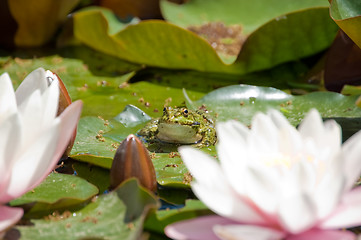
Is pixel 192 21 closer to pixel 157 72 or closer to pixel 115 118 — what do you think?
pixel 157 72

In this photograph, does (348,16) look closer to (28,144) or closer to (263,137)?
(263,137)

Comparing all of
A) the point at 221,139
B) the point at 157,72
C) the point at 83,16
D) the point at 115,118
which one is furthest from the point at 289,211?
the point at 83,16

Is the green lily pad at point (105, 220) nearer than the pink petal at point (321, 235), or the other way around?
the pink petal at point (321, 235)

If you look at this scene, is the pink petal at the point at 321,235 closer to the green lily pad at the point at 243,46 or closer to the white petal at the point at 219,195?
the white petal at the point at 219,195

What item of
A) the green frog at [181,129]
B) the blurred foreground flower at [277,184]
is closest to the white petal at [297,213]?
the blurred foreground flower at [277,184]

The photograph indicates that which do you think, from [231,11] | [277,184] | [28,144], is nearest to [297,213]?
[277,184]

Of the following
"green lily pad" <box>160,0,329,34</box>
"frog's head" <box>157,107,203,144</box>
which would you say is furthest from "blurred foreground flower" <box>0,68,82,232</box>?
"green lily pad" <box>160,0,329,34</box>

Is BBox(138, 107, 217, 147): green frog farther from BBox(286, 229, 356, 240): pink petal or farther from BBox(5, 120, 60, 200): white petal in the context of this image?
BBox(286, 229, 356, 240): pink petal
